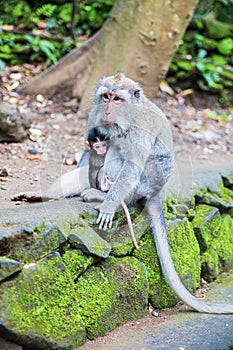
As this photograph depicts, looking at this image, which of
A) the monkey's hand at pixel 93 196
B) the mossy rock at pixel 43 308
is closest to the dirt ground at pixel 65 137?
the mossy rock at pixel 43 308

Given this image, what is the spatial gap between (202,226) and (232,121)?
4227mm

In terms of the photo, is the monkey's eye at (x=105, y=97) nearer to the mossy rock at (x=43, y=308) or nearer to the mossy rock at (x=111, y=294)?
the mossy rock at (x=111, y=294)

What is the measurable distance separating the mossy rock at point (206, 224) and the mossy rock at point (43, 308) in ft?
6.08

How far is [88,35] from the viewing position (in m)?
9.70

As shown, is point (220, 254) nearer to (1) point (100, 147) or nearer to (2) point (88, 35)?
(1) point (100, 147)

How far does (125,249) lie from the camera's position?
4.52 metres

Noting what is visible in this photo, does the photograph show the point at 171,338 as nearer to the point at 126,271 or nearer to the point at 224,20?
the point at 126,271

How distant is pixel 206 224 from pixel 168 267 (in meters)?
1.12

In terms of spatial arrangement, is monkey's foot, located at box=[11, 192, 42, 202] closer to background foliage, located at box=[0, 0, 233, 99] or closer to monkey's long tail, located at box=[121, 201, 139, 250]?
monkey's long tail, located at box=[121, 201, 139, 250]

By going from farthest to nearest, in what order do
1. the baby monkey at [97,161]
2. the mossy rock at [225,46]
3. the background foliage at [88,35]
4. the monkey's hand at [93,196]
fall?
the mossy rock at [225,46], the background foliage at [88,35], the baby monkey at [97,161], the monkey's hand at [93,196]

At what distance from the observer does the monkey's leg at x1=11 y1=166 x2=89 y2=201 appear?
4.71 meters

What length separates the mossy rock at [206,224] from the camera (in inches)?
217

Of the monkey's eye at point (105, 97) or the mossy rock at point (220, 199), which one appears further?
the mossy rock at point (220, 199)

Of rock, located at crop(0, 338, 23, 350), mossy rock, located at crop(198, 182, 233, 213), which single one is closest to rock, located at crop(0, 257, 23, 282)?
rock, located at crop(0, 338, 23, 350)
